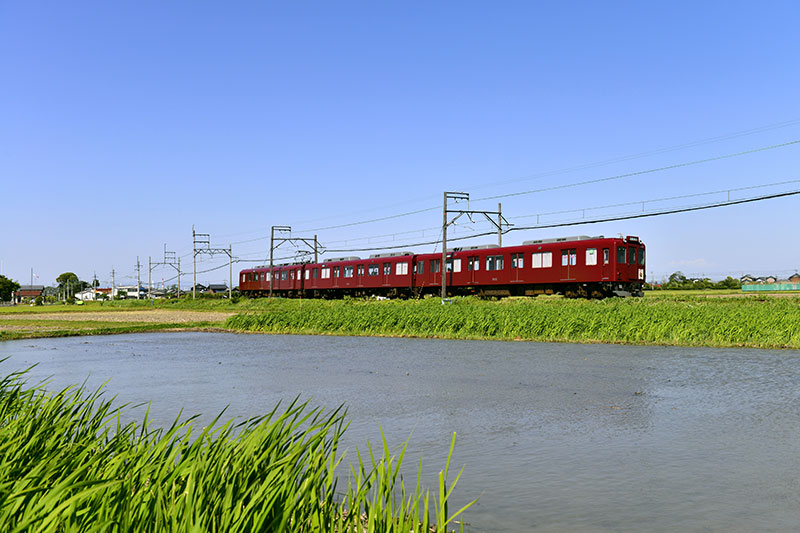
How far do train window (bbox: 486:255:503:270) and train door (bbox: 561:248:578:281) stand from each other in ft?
13.3

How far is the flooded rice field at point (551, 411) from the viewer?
4.30 meters

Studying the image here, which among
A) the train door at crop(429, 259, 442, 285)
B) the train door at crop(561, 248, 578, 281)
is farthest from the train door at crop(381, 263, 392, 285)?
the train door at crop(561, 248, 578, 281)

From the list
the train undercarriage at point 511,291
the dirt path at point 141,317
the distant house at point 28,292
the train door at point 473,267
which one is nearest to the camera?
the dirt path at point 141,317

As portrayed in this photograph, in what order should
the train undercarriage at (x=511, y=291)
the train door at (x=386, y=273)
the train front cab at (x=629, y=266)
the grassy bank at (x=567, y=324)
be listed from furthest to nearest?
1. the train door at (x=386, y=273)
2. the train undercarriage at (x=511, y=291)
3. the train front cab at (x=629, y=266)
4. the grassy bank at (x=567, y=324)

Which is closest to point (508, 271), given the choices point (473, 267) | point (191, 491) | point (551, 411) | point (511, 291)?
point (511, 291)

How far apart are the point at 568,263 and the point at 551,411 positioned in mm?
26516

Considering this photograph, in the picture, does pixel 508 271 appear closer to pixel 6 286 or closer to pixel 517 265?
pixel 517 265

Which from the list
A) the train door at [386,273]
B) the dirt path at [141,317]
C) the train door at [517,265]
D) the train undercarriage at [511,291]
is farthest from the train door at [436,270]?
the dirt path at [141,317]

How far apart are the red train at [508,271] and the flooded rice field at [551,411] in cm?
1798

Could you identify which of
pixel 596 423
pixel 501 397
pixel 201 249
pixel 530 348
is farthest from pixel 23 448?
pixel 201 249

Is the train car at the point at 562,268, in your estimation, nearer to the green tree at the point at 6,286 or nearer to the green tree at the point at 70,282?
the green tree at the point at 6,286

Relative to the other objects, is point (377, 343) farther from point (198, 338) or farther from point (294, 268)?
point (294, 268)

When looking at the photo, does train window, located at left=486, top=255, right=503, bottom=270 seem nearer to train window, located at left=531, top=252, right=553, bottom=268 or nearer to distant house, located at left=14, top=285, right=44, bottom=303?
train window, located at left=531, top=252, right=553, bottom=268

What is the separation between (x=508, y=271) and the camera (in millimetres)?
35969
